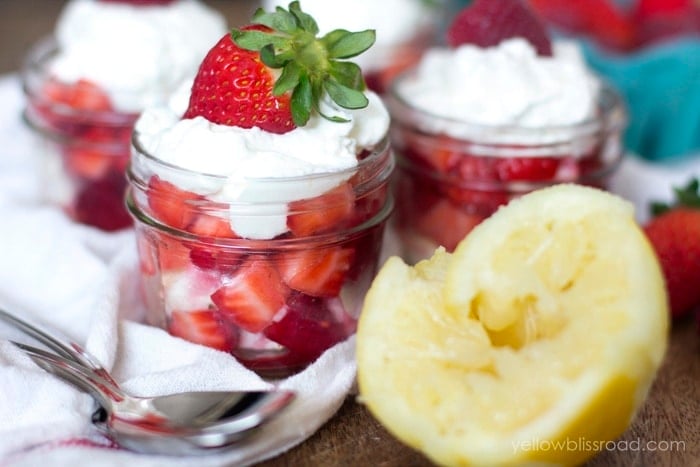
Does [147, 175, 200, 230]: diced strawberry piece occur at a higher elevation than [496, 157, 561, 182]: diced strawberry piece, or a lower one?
higher

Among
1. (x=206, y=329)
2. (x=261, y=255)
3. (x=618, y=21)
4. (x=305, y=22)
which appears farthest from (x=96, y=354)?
(x=618, y=21)

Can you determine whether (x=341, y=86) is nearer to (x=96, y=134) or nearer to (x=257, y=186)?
(x=257, y=186)

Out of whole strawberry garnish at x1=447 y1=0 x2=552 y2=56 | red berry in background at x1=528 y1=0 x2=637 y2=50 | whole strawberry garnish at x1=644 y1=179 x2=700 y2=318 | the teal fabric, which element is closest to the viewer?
whole strawberry garnish at x1=644 y1=179 x2=700 y2=318

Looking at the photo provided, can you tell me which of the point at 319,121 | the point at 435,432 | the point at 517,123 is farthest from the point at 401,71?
the point at 435,432

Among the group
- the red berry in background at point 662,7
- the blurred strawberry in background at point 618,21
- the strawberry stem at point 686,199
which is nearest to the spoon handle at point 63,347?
the strawberry stem at point 686,199

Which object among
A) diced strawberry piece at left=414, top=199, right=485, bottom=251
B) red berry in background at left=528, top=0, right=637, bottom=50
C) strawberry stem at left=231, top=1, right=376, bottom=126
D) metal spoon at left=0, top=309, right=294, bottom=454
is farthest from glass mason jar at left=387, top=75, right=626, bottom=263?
red berry in background at left=528, top=0, right=637, bottom=50

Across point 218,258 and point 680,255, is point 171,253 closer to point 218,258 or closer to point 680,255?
point 218,258

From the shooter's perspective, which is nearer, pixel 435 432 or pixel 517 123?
pixel 435 432

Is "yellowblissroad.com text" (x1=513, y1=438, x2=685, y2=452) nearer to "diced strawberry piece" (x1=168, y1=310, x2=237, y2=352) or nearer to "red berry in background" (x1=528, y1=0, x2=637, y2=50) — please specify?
"diced strawberry piece" (x1=168, y1=310, x2=237, y2=352)
